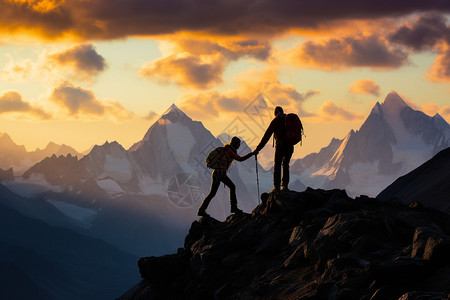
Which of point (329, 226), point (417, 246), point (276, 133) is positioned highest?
point (276, 133)

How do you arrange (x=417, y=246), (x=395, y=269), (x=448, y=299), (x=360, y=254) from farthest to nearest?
(x=360, y=254) → (x=417, y=246) → (x=395, y=269) → (x=448, y=299)

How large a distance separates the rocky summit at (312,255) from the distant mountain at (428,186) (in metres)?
57.6

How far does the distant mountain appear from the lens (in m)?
86.9

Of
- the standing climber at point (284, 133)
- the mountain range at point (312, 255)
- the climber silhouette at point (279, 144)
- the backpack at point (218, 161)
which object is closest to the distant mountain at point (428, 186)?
the climber silhouette at point (279, 144)

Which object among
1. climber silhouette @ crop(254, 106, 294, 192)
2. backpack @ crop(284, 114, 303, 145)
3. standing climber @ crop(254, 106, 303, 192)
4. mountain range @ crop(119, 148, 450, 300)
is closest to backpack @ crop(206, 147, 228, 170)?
climber silhouette @ crop(254, 106, 294, 192)

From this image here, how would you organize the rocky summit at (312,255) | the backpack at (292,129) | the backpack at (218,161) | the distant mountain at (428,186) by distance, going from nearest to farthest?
the rocky summit at (312,255), the backpack at (292,129), the backpack at (218,161), the distant mountain at (428,186)

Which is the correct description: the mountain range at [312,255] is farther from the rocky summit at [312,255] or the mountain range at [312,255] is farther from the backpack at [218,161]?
the backpack at [218,161]

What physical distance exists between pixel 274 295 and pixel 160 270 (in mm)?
8771

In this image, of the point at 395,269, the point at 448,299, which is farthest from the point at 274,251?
the point at 448,299

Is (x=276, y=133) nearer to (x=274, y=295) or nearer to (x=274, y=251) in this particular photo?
(x=274, y=251)

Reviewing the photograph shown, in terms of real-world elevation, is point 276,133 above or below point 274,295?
above

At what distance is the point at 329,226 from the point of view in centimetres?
2288

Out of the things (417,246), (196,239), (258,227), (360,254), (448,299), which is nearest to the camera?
(448,299)

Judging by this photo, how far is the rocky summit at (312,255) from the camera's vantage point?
18188mm
